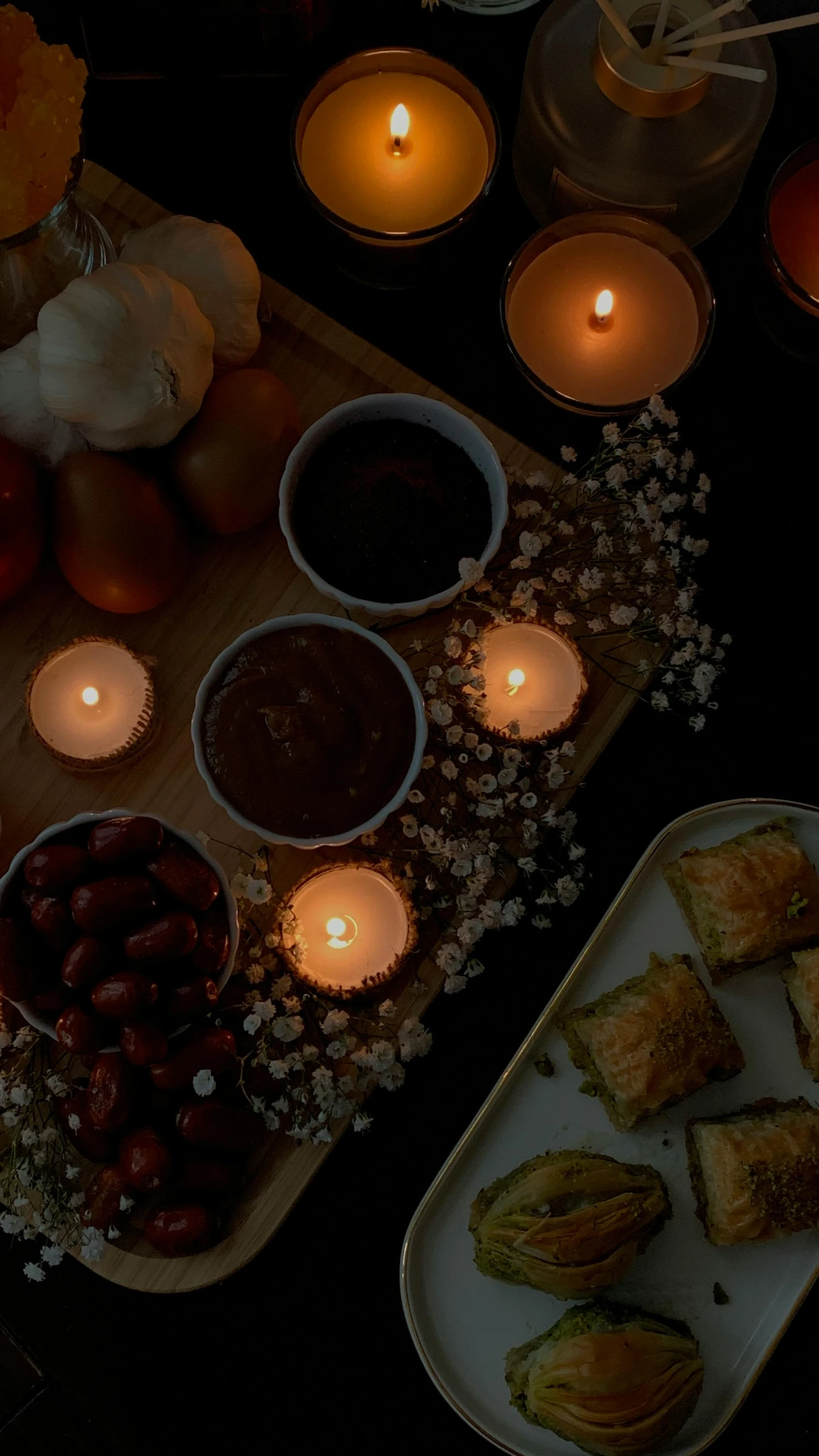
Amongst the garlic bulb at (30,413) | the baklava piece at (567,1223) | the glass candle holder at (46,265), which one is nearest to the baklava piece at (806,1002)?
the baklava piece at (567,1223)

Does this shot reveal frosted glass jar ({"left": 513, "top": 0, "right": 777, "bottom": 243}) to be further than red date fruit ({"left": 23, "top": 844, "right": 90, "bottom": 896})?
Yes

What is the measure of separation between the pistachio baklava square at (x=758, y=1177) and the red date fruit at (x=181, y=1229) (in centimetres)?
54

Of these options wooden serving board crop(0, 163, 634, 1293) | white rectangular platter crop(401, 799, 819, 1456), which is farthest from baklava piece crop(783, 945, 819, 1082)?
wooden serving board crop(0, 163, 634, 1293)

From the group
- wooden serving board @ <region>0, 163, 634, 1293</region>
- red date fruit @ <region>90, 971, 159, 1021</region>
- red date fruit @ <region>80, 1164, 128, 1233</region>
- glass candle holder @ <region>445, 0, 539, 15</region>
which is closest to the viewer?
red date fruit @ <region>90, 971, 159, 1021</region>

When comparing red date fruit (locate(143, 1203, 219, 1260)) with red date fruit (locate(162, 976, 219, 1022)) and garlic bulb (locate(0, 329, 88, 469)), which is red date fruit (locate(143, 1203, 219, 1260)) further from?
garlic bulb (locate(0, 329, 88, 469))

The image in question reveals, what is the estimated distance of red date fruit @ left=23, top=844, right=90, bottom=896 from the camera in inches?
45.6

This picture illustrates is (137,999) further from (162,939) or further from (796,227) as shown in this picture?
(796,227)

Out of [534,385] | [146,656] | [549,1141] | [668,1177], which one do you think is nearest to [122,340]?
[146,656]

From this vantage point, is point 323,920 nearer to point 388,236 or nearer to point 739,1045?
point 739,1045

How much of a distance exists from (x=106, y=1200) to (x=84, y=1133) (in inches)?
2.9

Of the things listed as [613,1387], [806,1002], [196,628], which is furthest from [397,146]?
[613,1387]

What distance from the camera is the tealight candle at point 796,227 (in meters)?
1.37

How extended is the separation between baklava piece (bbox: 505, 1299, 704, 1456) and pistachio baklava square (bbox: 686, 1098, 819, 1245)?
0.44 feet

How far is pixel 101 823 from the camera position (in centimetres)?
120
